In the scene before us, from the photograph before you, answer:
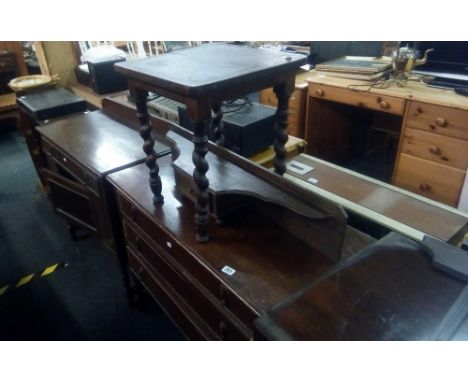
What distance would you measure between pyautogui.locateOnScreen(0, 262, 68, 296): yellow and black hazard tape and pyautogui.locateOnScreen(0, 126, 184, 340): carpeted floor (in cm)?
2

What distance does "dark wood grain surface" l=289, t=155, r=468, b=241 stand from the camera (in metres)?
1.25

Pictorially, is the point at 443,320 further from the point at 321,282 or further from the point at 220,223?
the point at 220,223

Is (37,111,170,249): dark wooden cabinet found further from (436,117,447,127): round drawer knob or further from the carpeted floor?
(436,117,447,127): round drawer knob

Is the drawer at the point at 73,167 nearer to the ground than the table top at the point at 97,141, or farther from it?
nearer to the ground

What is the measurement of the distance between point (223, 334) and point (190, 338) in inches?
11.6

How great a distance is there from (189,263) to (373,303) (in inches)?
21.1

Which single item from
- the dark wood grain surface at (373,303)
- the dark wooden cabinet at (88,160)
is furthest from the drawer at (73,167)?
the dark wood grain surface at (373,303)

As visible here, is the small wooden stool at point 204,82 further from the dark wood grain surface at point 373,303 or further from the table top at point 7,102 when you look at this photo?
the table top at point 7,102

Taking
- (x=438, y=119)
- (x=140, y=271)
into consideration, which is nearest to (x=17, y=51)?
(x=140, y=271)

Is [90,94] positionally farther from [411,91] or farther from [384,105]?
[411,91]

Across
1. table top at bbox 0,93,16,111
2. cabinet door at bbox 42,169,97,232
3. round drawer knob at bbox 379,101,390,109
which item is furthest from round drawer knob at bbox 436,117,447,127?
table top at bbox 0,93,16,111

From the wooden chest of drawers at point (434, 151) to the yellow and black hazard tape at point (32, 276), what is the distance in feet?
6.65

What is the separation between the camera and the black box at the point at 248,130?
1.41m

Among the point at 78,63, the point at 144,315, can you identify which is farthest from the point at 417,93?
the point at 78,63
